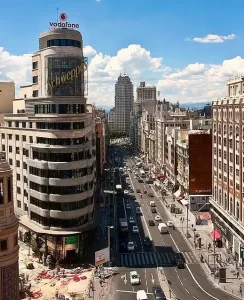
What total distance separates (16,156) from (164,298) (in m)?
48.8

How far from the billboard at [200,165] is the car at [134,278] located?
2187 inches

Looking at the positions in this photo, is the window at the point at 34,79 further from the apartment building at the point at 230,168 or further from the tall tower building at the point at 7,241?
the tall tower building at the point at 7,241

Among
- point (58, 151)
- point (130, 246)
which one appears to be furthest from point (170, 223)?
point (58, 151)

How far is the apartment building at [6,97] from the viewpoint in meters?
119

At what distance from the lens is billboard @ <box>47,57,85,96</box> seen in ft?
300

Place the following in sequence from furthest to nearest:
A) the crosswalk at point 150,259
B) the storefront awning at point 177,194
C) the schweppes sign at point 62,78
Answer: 1. the storefront awning at point 177,194
2. the schweppes sign at point 62,78
3. the crosswalk at point 150,259

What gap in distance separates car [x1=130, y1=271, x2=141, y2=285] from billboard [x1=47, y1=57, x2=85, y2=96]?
3865 centimetres

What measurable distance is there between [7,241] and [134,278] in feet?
148

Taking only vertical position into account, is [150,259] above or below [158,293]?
below

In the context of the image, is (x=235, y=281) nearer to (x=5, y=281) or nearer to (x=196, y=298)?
(x=196, y=298)

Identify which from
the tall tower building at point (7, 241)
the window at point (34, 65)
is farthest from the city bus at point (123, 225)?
the tall tower building at point (7, 241)

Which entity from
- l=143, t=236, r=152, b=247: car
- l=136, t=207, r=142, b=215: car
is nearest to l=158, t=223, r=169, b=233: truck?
l=143, t=236, r=152, b=247: car

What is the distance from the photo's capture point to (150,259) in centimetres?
8775

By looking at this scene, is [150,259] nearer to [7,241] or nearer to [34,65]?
[34,65]
